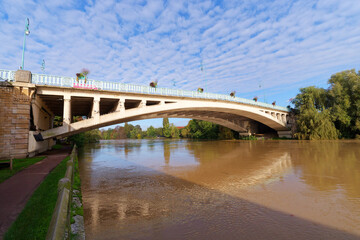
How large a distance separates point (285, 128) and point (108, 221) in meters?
42.6

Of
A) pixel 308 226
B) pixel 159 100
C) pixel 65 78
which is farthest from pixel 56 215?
pixel 159 100

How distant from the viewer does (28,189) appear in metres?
5.45

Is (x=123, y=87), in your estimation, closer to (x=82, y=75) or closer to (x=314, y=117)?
(x=82, y=75)

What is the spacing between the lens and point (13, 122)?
37.8 ft

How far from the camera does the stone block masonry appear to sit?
11227mm

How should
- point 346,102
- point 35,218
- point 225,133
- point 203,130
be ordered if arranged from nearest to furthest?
point 35,218
point 346,102
point 225,133
point 203,130

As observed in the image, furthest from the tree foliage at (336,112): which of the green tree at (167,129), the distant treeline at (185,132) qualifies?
the green tree at (167,129)

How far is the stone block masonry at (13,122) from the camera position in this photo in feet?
36.8

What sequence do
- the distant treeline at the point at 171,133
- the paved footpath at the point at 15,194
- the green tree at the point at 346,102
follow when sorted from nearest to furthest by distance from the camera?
the paved footpath at the point at 15,194 < the green tree at the point at 346,102 < the distant treeline at the point at 171,133

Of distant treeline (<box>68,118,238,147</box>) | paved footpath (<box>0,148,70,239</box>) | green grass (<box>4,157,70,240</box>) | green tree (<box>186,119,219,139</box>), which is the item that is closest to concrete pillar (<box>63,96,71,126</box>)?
paved footpath (<box>0,148,70,239</box>)

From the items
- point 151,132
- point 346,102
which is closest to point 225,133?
point 346,102

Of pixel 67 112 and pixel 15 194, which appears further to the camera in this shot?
pixel 67 112

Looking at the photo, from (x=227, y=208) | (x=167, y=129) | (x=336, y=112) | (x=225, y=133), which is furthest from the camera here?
(x=167, y=129)

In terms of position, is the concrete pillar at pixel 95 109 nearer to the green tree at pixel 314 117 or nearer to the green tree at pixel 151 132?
the green tree at pixel 314 117
